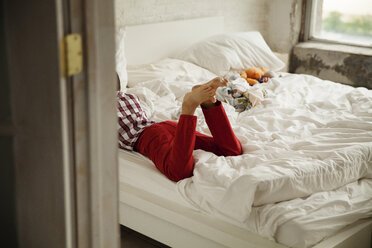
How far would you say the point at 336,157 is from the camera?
83.4 inches

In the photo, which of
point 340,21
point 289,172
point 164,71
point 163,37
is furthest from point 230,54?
point 289,172

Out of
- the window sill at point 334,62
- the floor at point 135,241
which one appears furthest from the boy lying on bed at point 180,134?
the window sill at point 334,62

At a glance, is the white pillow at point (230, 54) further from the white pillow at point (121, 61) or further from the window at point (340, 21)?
the window at point (340, 21)

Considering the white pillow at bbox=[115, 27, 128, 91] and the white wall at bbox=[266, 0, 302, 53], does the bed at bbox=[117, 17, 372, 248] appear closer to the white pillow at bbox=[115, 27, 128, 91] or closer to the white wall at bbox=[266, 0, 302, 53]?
the white pillow at bbox=[115, 27, 128, 91]

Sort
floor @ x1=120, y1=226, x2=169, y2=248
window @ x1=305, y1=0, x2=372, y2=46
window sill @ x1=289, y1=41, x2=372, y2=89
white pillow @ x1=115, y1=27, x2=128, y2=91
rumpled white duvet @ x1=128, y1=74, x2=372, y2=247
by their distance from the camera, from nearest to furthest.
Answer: rumpled white duvet @ x1=128, y1=74, x2=372, y2=247 < floor @ x1=120, y1=226, x2=169, y2=248 < white pillow @ x1=115, y1=27, x2=128, y2=91 < window sill @ x1=289, y1=41, x2=372, y2=89 < window @ x1=305, y1=0, x2=372, y2=46

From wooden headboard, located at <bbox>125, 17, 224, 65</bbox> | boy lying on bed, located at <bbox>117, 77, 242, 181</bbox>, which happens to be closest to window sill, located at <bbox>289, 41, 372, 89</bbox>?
wooden headboard, located at <bbox>125, 17, 224, 65</bbox>

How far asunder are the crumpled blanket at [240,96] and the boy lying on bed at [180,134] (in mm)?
661

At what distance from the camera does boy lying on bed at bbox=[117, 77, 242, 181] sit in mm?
2129

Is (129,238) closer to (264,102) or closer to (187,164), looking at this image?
(187,164)

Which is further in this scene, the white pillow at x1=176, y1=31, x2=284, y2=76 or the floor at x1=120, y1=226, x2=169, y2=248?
the white pillow at x1=176, y1=31, x2=284, y2=76

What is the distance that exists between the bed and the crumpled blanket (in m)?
0.06

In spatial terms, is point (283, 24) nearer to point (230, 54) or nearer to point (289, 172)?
point (230, 54)

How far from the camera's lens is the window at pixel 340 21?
4438 mm

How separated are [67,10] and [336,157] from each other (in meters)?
1.49
